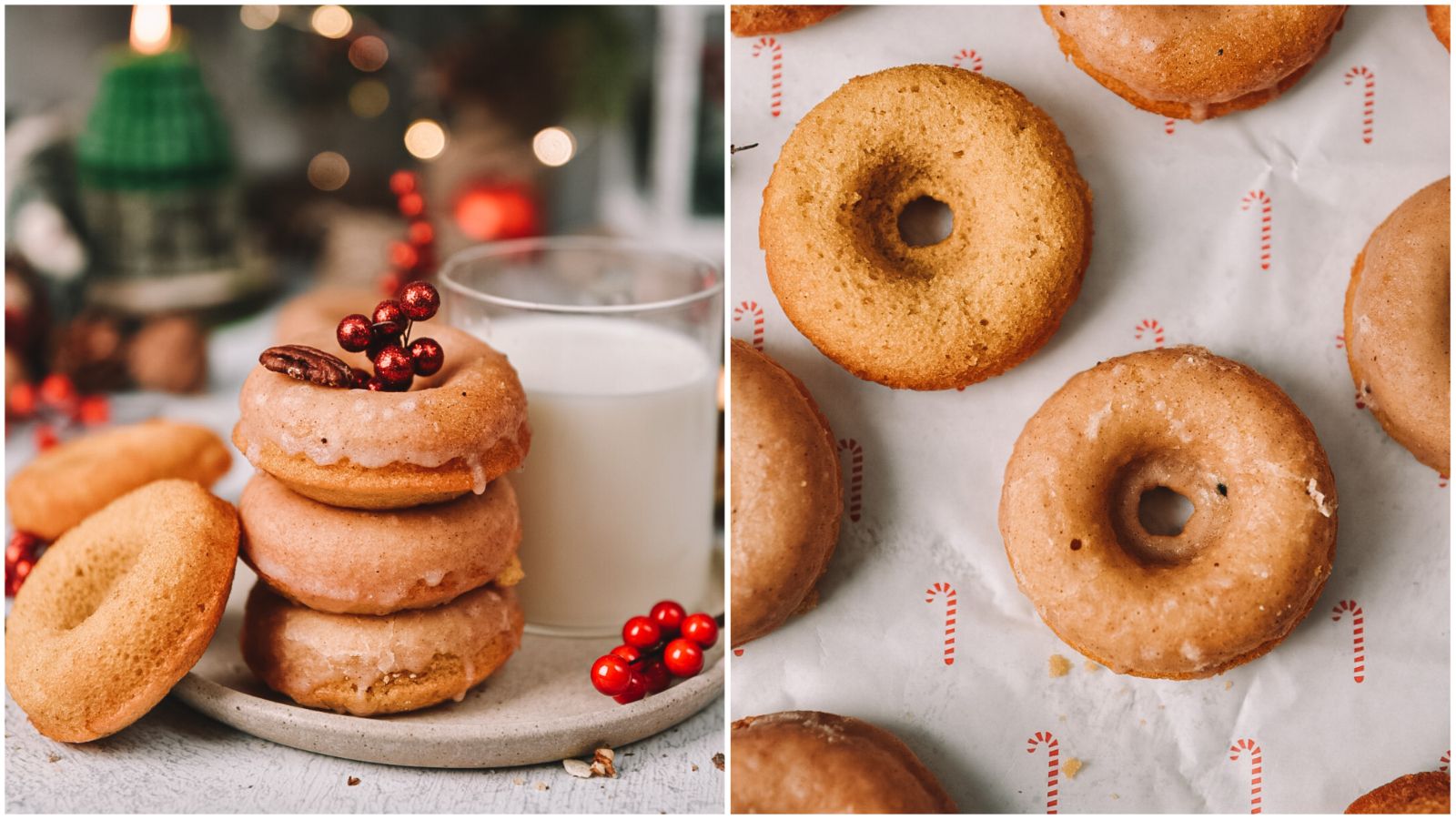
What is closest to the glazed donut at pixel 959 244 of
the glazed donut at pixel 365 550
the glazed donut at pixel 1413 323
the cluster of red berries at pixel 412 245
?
the glazed donut at pixel 1413 323

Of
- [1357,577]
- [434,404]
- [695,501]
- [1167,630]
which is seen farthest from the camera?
[695,501]

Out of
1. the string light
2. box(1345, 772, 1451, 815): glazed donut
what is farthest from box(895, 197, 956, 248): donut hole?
the string light

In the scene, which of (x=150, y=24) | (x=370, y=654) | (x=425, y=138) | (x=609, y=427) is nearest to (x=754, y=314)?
(x=609, y=427)

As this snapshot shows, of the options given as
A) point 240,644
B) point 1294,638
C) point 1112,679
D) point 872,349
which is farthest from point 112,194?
point 1294,638

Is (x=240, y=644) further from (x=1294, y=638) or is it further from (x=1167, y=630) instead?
(x=1294, y=638)

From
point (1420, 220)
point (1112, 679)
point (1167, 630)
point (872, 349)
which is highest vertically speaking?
point (1420, 220)

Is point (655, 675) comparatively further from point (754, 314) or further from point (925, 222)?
point (925, 222)
